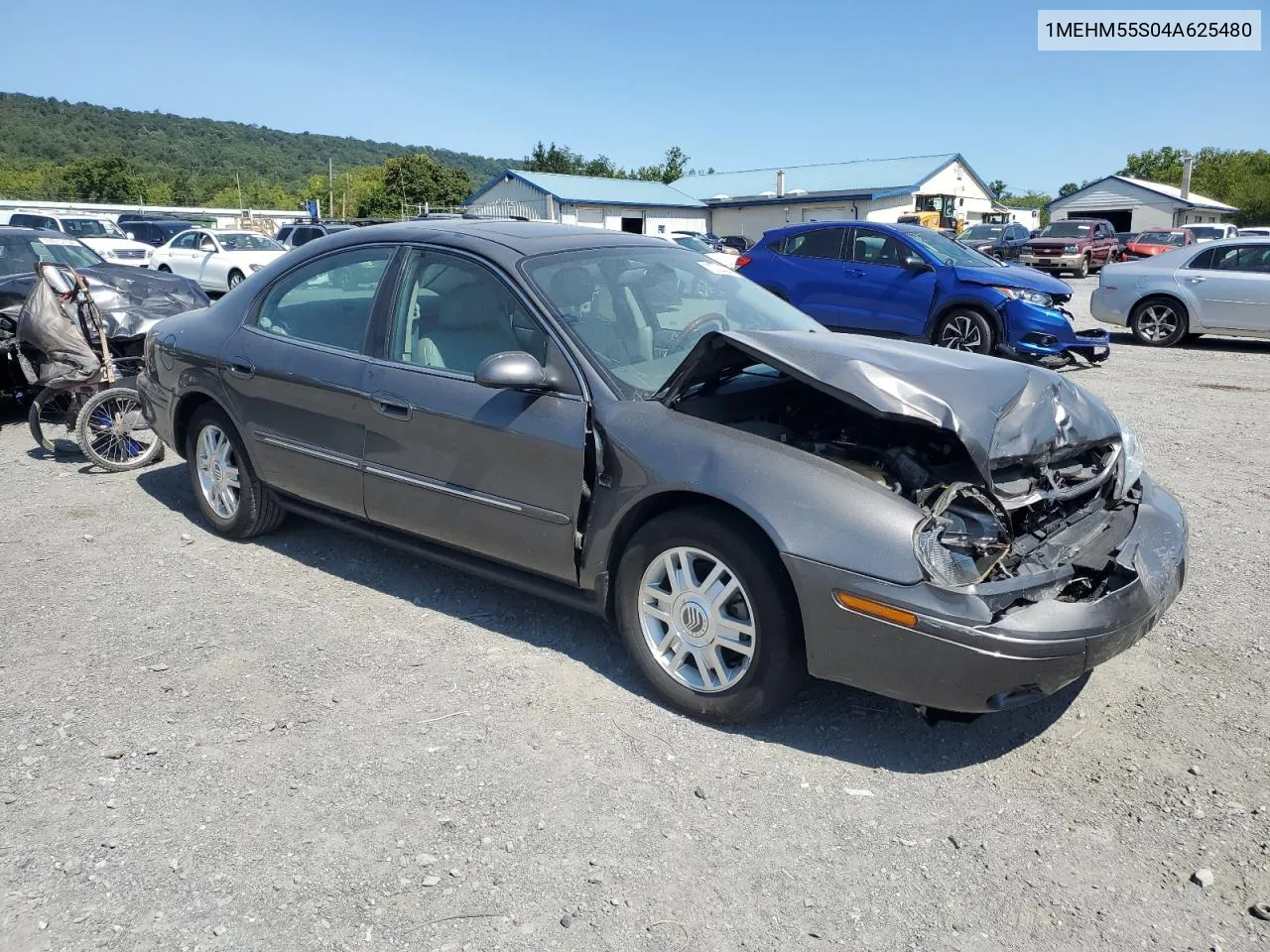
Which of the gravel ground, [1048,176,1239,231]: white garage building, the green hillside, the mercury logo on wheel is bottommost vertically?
the gravel ground

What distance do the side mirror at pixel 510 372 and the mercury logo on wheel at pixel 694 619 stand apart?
1005 mm

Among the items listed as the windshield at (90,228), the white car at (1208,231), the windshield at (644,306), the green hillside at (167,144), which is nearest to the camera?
the windshield at (644,306)

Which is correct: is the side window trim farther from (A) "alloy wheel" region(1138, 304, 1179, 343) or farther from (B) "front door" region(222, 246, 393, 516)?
(A) "alloy wheel" region(1138, 304, 1179, 343)

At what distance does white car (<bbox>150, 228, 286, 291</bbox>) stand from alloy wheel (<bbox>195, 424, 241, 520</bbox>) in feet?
54.1

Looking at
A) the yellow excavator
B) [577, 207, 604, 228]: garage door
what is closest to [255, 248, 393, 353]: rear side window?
[577, 207, 604, 228]: garage door

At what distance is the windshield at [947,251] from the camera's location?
12.0 meters

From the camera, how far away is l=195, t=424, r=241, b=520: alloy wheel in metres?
5.36

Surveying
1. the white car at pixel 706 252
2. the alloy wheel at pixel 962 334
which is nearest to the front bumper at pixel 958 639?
the white car at pixel 706 252

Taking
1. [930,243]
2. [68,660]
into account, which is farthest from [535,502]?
[930,243]

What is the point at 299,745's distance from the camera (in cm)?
346

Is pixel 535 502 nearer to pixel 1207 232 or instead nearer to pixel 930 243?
pixel 930 243

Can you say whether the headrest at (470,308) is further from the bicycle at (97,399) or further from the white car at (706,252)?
the bicycle at (97,399)

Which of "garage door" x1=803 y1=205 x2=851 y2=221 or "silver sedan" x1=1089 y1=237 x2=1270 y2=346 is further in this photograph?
"garage door" x1=803 y1=205 x2=851 y2=221

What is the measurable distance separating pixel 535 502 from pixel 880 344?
1.50 metres
